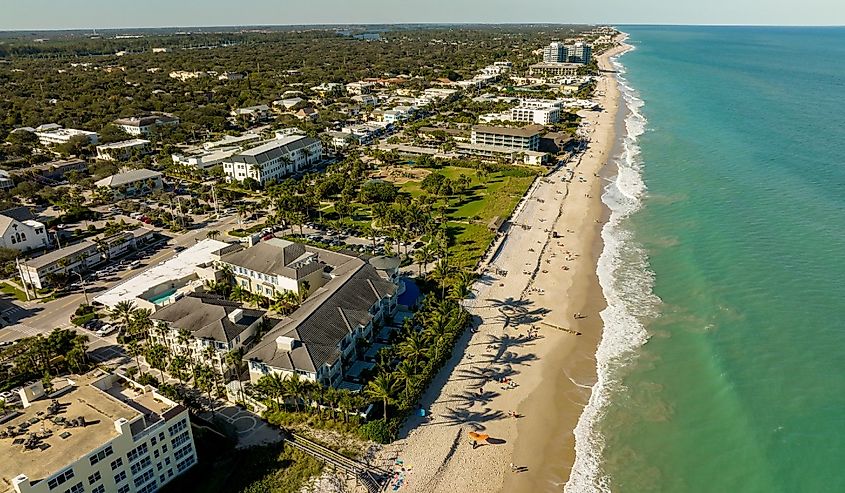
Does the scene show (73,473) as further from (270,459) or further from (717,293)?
(717,293)

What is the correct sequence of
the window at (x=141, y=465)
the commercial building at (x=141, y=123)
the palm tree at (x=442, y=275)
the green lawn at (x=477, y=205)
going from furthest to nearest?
1. the commercial building at (x=141, y=123)
2. the green lawn at (x=477, y=205)
3. the palm tree at (x=442, y=275)
4. the window at (x=141, y=465)

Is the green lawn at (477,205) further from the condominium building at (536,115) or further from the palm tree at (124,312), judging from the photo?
the condominium building at (536,115)

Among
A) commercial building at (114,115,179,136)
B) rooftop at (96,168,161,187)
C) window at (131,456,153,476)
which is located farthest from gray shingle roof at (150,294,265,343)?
commercial building at (114,115,179,136)

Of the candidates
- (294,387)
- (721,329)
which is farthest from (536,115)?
(294,387)

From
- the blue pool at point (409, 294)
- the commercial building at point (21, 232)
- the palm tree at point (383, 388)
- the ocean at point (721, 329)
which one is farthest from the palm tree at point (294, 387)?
the commercial building at point (21, 232)

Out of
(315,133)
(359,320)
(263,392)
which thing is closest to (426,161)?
(315,133)

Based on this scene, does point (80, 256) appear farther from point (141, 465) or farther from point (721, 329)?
point (721, 329)
